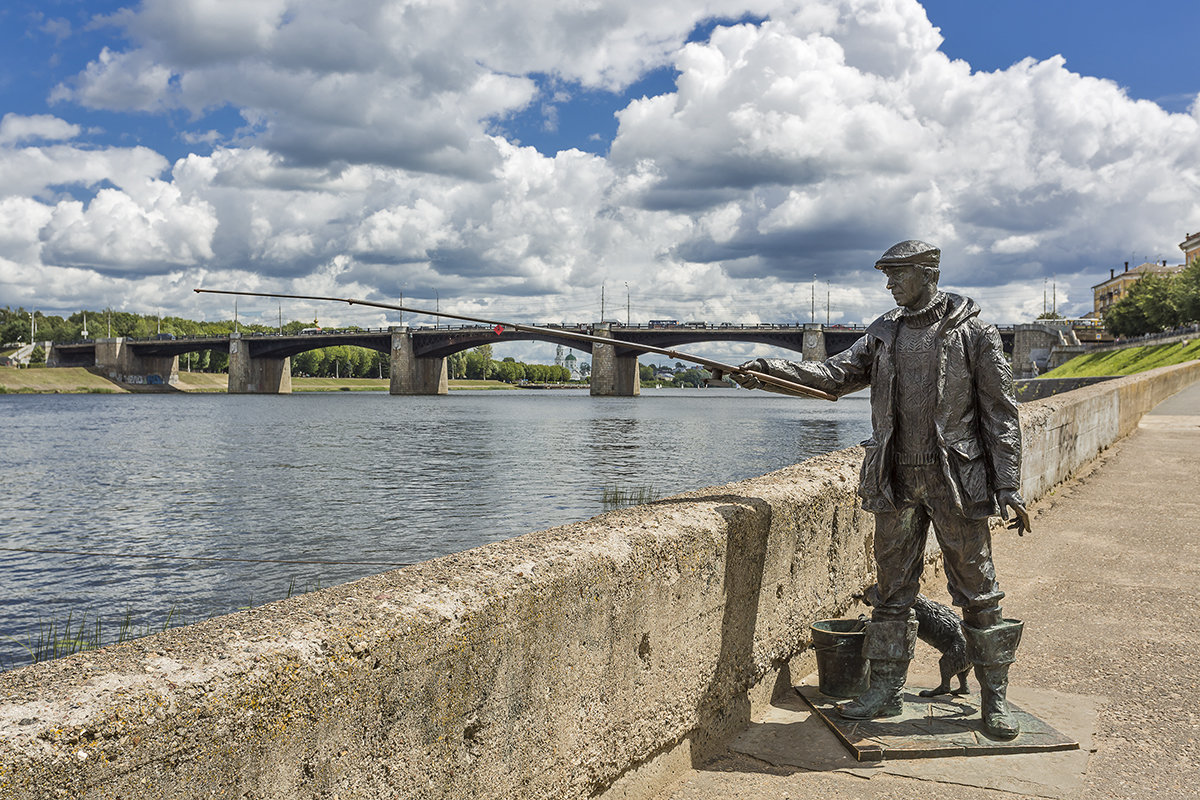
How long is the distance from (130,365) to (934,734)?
137296mm

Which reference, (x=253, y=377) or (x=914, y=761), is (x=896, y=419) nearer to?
(x=914, y=761)

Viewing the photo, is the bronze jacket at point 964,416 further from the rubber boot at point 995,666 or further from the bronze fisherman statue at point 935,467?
the rubber boot at point 995,666

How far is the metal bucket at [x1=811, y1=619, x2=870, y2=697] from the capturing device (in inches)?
179

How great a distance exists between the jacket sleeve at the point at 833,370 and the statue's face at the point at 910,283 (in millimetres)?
318

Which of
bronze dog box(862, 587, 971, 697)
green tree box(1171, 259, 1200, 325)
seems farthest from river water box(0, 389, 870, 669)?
green tree box(1171, 259, 1200, 325)

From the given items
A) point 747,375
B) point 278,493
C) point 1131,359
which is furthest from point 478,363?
point 747,375

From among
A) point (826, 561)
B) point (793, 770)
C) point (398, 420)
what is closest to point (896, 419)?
point (826, 561)

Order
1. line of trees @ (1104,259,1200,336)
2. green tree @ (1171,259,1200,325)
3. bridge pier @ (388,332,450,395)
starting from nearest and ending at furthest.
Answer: green tree @ (1171,259,1200,325) → line of trees @ (1104,259,1200,336) → bridge pier @ (388,332,450,395)

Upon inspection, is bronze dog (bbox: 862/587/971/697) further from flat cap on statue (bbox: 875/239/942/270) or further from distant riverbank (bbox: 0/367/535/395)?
distant riverbank (bbox: 0/367/535/395)

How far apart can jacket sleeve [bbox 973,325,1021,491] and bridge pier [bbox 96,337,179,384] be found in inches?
5342

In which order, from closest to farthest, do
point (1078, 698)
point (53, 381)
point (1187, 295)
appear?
point (1078, 698) → point (1187, 295) → point (53, 381)

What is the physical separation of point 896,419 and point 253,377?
122m

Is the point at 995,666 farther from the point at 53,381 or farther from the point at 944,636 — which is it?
the point at 53,381

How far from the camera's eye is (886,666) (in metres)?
4.32
